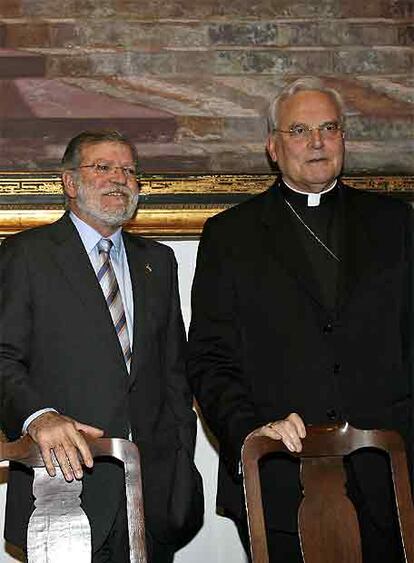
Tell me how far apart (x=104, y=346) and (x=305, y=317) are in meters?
0.61

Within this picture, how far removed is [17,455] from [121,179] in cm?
111

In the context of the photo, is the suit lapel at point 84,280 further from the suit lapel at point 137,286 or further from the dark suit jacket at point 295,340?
the dark suit jacket at point 295,340

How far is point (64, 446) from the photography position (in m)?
2.67

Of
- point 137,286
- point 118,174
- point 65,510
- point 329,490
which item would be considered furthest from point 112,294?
point 329,490

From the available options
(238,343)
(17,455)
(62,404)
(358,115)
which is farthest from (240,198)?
(17,455)

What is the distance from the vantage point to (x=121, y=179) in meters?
3.45

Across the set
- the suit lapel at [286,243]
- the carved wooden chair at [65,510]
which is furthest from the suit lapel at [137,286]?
the carved wooden chair at [65,510]

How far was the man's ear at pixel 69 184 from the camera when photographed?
3.49 meters

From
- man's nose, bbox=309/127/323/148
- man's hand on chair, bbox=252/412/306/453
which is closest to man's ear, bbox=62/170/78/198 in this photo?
man's nose, bbox=309/127/323/148

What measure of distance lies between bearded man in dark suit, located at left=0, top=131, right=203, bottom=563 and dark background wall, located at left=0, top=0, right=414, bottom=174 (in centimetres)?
51

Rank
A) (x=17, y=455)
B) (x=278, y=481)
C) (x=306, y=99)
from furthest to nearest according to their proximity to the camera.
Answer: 1. (x=306, y=99)
2. (x=278, y=481)
3. (x=17, y=455)

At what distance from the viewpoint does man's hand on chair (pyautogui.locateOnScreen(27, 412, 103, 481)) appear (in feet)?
8.71

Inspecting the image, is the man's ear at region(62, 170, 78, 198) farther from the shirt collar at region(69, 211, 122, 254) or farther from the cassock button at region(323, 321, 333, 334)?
the cassock button at region(323, 321, 333, 334)

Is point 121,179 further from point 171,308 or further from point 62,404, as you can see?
point 62,404
